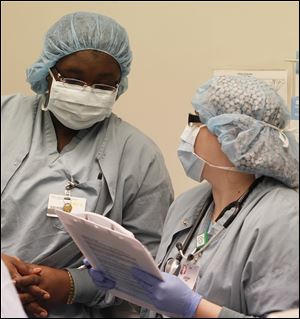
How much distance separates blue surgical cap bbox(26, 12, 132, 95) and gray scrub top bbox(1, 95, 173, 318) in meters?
0.11

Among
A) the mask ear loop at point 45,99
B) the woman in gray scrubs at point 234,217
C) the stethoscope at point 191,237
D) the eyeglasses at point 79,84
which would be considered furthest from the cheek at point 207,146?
the mask ear loop at point 45,99

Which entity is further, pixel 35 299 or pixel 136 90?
pixel 136 90

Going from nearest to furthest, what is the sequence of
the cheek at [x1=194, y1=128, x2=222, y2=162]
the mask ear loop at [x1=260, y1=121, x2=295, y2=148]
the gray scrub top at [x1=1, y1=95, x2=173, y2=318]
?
the mask ear loop at [x1=260, y1=121, x2=295, y2=148]
the cheek at [x1=194, y1=128, x2=222, y2=162]
the gray scrub top at [x1=1, y1=95, x2=173, y2=318]

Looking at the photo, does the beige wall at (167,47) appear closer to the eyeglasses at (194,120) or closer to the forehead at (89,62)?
the forehead at (89,62)

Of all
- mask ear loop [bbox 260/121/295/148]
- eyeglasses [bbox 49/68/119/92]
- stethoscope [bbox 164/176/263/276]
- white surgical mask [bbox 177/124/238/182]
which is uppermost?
eyeglasses [bbox 49/68/119/92]

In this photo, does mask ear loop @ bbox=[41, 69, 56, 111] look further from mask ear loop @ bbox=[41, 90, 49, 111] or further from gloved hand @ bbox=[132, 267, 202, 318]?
gloved hand @ bbox=[132, 267, 202, 318]

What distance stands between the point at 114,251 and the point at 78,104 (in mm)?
575

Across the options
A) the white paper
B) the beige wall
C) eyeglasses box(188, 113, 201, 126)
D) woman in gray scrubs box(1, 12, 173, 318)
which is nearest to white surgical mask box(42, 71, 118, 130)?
woman in gray scrubs box(1, 12, 173, 318)

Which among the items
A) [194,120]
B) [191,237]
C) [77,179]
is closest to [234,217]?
[191,237]

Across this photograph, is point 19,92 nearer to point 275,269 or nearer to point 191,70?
point 191,70

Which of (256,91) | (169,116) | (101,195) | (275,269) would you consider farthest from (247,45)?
(275,269)

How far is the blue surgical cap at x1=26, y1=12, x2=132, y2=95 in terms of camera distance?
172cm

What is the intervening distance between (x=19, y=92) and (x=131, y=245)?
81cm

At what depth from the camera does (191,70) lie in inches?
75.5
